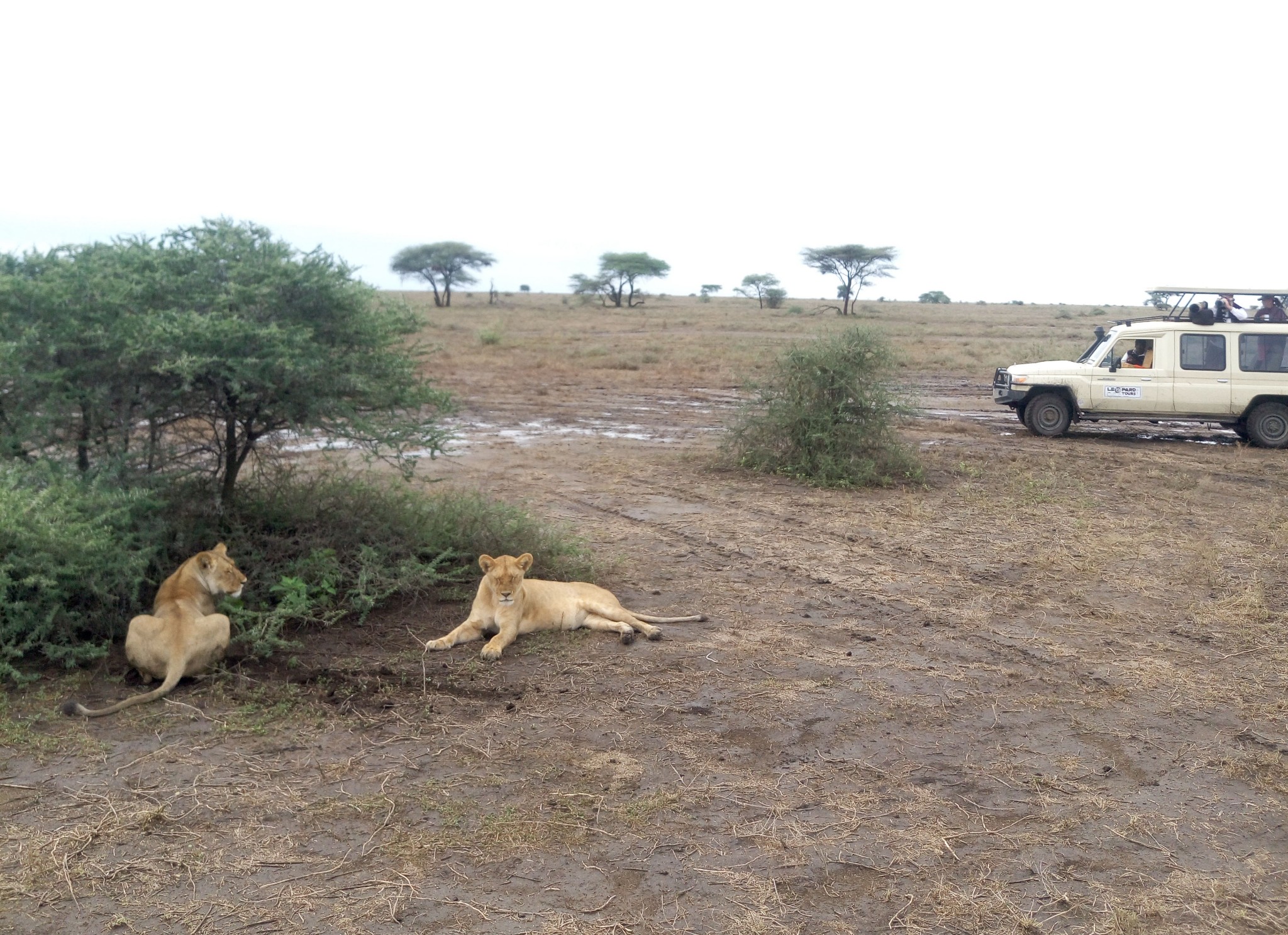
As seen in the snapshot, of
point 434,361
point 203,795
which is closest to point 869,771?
point 203,795

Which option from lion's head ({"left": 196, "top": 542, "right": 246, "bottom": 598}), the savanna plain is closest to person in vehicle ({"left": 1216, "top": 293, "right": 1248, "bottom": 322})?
the savanna plain

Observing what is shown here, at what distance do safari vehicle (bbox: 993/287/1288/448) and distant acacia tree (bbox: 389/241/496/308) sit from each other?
5389cm

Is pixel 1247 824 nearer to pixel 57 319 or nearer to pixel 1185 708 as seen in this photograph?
pixel 1185 708

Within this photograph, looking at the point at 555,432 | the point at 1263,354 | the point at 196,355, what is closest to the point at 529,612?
the point at 196,355

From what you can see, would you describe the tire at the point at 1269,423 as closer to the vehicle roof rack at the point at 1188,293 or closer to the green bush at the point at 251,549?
the vehicle roof rack at the point at 1188,293

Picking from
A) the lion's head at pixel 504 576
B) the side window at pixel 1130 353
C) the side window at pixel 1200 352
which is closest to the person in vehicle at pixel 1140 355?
the side window at pixel 1130 353

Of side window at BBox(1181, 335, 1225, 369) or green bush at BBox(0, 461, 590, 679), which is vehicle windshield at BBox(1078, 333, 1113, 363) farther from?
green bush at BBox(0, 461, 590, 679)

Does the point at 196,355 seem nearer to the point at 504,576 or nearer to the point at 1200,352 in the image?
the point at 504,576

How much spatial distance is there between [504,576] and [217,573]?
64.7 inches

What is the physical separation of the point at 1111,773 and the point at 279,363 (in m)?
5.14

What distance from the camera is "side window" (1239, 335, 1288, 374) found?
52.5ft

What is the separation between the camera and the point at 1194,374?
636 inches

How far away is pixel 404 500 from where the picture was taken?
7910 mm

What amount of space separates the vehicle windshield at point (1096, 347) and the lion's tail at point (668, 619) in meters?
11.9
